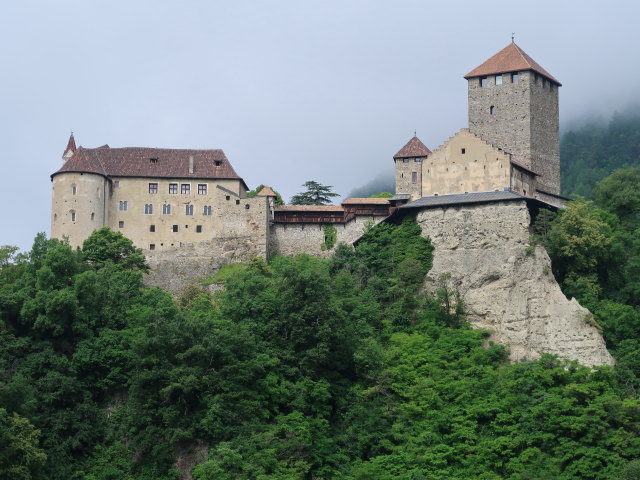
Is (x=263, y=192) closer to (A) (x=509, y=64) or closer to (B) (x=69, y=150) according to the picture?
(B) (x=69, y=150)

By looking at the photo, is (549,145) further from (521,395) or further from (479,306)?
(521,395)

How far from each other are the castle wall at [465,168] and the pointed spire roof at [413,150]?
1.13 m

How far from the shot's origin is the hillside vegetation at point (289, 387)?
2219 inches

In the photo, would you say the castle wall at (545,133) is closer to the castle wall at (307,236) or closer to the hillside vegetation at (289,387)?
the hillside vegetation at (289,387)

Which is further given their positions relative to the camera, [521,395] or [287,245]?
[287,245]

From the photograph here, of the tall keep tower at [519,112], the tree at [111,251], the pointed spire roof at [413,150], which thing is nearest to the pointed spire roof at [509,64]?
the tall keep tower at [519,112]

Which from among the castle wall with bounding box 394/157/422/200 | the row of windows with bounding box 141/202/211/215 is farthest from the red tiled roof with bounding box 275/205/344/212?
the row of windows with bounding box 141/202/211/215

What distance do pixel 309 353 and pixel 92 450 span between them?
459 inches

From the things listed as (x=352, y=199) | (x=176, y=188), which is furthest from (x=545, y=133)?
(x=176, y=188)

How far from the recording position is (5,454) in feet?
172

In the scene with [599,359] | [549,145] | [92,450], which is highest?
[549,145]

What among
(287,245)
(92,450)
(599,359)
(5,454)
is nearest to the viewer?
(5,454)

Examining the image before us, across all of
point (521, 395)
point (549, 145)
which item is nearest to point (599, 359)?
point (521, 395)

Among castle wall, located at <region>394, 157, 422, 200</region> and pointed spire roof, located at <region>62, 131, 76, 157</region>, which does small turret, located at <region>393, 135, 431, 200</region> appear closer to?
castle wall, located at <region>394, 157, 422, 200</region>
